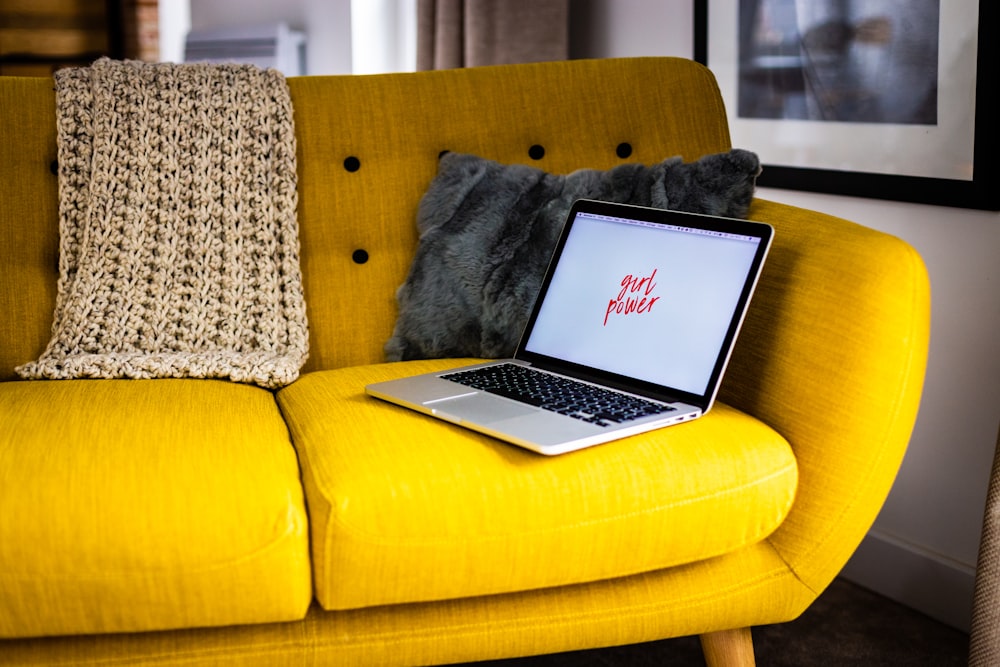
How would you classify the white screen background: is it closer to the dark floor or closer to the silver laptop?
the silver laptop

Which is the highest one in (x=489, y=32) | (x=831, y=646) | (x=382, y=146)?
(x=489, y=32)

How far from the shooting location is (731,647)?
4.21ft

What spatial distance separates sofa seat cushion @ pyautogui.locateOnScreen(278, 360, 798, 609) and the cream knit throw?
17.4 inches

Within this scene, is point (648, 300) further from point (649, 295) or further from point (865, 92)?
point (865, 92)

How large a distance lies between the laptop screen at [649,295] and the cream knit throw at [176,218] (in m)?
0.41

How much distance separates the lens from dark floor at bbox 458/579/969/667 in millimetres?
1588

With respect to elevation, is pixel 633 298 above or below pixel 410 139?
below

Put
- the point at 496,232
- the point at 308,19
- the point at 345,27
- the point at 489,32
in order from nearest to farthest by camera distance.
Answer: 1. the point at 496,232
2. the point at 489,32
3. the point at 345,27
4. the point at 308,19

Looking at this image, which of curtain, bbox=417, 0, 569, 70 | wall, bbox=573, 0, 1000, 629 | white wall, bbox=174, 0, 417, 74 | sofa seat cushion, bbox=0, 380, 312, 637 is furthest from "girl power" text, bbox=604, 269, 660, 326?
white wall, bbox=174, 0, 417, 74

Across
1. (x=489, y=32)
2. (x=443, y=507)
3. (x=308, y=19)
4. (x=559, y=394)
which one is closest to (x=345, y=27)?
(x=308, y=19)

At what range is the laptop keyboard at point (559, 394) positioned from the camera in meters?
1.21

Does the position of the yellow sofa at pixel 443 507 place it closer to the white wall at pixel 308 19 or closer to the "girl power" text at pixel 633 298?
the "girl power" text at pixel 633 298

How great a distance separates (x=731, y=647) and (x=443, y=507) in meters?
0.47

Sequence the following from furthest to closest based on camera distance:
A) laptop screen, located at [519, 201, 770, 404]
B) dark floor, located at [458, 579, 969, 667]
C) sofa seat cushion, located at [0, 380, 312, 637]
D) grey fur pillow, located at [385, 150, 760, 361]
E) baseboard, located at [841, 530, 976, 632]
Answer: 1. baseboard, located at [841, 530, 976, 632]
2. dark floor, located at [458, 579, 969, 667]
3. grey fur pillow, located at [385, 150, 760, 361]
4. laptop screen, located at [519, 201, 770, 404]
5. sofa seat cushion, located at [0, 380, 312, 637]
